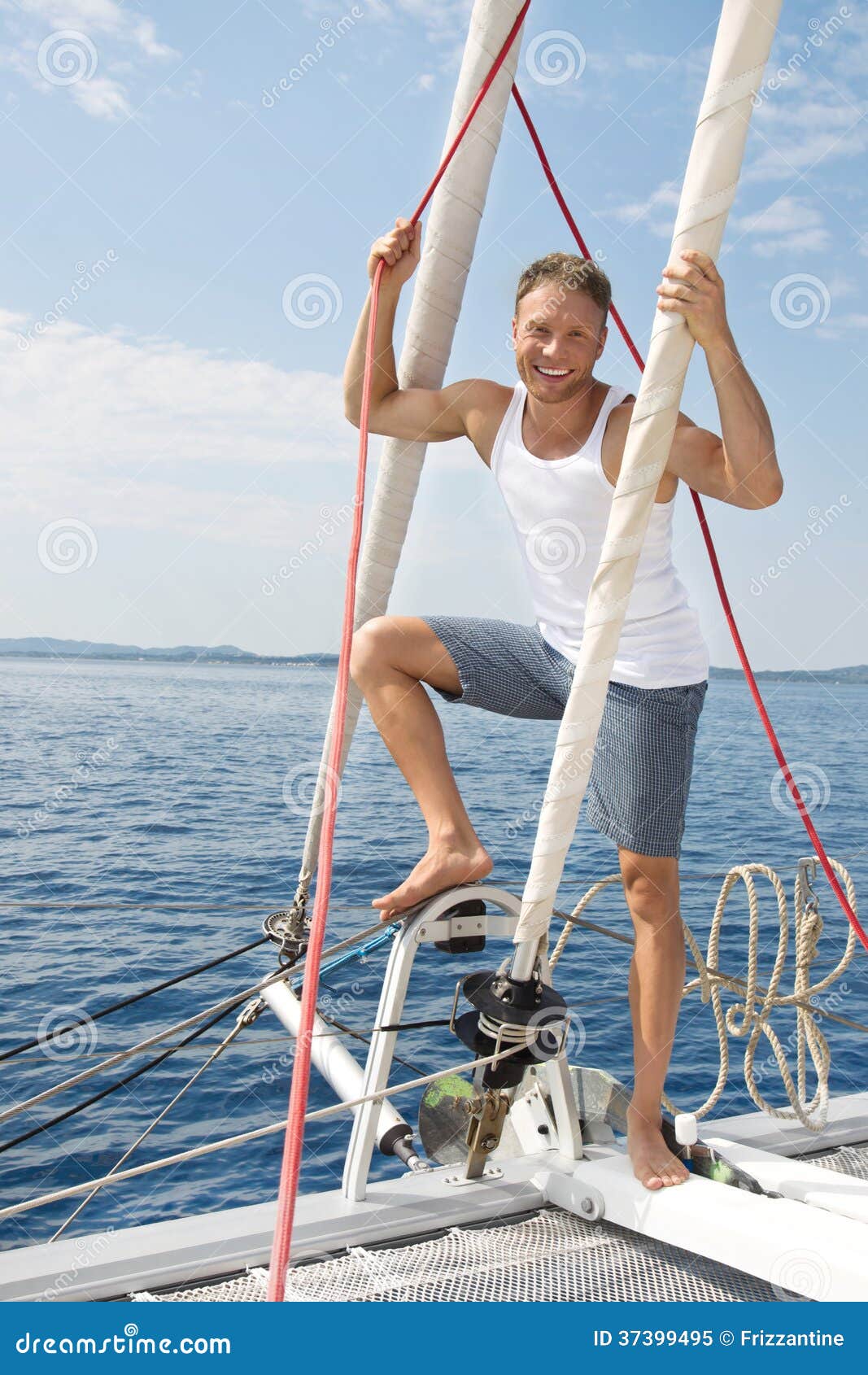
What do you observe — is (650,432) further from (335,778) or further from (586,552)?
(335,778)

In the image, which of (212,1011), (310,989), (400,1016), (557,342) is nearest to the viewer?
(310,989)

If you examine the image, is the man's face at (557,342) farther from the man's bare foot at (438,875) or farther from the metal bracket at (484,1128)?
the metal bracket at (484,1128)

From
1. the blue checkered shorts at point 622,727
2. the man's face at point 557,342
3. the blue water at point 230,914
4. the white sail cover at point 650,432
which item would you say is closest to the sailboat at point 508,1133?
the white sail cover at point 650,432

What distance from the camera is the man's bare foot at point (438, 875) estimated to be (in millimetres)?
2617

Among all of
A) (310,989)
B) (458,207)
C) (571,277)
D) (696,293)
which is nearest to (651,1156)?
(310,989)

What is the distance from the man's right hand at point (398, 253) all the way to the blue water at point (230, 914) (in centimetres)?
184

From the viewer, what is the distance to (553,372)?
249 centimetres

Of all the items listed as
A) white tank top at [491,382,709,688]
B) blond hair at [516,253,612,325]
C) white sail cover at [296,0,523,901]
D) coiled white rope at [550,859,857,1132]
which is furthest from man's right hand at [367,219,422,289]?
coiled white rope at [550,859,857,1132]

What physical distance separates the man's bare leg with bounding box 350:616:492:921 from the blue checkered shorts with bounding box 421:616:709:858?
0.18 ft

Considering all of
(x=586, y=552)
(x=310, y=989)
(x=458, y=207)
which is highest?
(x=458, y=207)

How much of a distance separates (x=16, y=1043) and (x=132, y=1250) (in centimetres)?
516

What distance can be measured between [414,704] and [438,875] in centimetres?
43

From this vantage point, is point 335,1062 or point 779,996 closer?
point 335,1062

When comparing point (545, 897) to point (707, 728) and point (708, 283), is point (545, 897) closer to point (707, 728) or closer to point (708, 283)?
point (708, 283)
